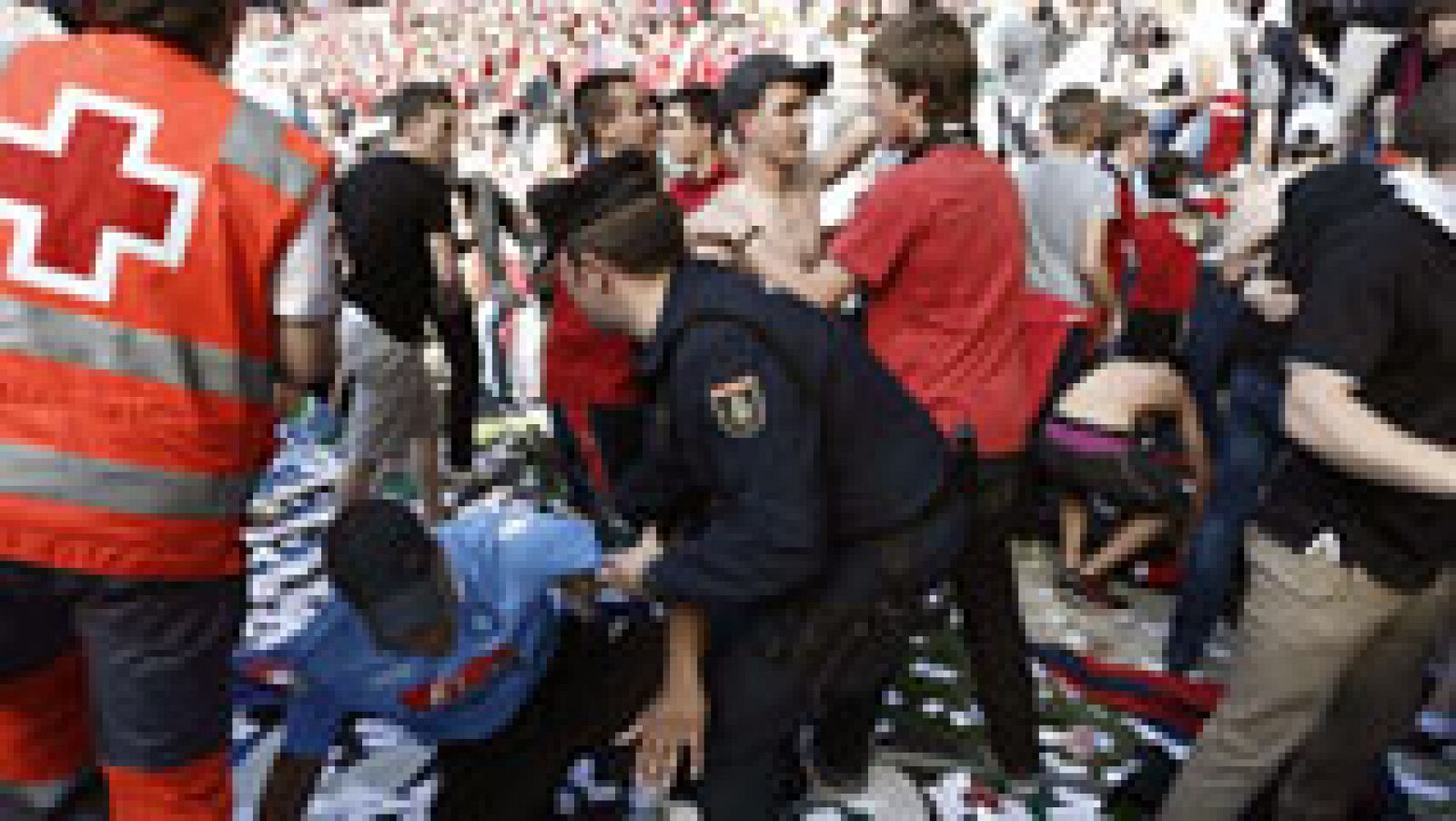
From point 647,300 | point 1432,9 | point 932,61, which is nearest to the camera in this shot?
point 647,300

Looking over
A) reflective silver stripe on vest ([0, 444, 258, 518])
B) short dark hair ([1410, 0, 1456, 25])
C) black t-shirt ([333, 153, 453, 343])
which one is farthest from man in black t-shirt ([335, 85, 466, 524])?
short dark hair ([1410, 0, 1456, 25])

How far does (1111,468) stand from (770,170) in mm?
1295

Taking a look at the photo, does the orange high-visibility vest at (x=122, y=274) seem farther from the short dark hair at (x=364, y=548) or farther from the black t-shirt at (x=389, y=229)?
the black t-shirt at (x=389, y=229)

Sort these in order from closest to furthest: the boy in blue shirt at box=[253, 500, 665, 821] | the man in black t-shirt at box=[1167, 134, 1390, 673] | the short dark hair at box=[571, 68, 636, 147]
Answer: the boy in blue shirt at box=[253, 500, 665, 821] → the man in black t-shirt at box=[1167, 134, 1390, 673] → the short dark hair at box=[571, 68, 636, 147]

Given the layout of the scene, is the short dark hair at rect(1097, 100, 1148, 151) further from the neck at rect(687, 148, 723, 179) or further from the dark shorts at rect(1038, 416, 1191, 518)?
the neck at rect(687, 148, 723, 179)

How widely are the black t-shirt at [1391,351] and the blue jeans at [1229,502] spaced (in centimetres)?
79

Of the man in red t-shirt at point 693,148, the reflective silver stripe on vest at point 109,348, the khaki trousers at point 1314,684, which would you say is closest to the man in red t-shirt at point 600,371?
the man in red t-shirt at point 693,148

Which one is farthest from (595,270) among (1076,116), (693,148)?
(1076,116)

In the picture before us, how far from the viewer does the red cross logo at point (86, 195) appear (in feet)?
4.89

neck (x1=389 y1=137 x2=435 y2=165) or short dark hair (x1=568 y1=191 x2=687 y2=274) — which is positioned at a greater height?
neck (x1=389 y1=137 x2=435 y2=165)

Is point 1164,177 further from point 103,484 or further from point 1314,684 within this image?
point 103,484

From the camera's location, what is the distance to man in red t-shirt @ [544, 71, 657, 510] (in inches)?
119

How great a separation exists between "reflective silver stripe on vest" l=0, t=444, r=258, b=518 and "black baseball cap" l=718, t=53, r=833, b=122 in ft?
5.65

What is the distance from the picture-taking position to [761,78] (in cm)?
294
